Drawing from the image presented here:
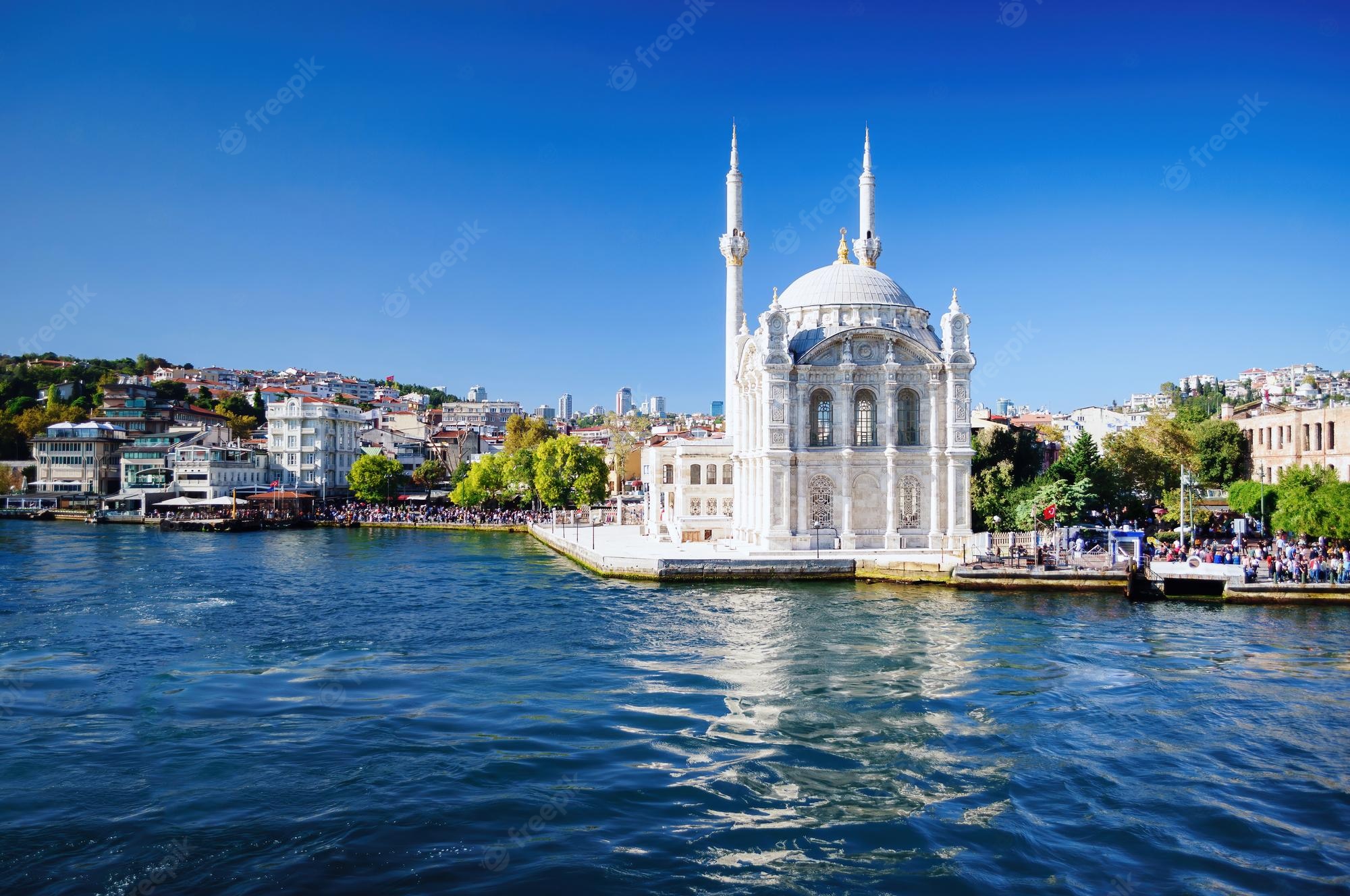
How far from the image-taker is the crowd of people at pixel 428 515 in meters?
64.2

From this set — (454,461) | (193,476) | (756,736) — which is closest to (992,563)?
(756,736)

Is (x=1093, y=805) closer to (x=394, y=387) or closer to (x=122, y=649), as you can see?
(x=122, y=649)

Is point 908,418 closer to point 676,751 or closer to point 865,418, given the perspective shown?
point 865,418

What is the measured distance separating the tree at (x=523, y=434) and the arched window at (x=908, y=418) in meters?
50.9

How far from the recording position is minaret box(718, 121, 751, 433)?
44031 millimetres

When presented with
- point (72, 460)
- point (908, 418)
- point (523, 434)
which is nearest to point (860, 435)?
point (908, 418)

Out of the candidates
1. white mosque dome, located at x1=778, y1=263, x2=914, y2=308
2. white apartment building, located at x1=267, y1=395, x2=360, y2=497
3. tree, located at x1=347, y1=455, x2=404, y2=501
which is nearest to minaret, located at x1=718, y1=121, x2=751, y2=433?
white mosque dome, located at x1=778, y1=263, x2=914, y2=308

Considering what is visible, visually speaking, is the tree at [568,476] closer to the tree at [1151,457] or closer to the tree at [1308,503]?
the tree at [1151,457]

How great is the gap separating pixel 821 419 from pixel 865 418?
5.45 ft

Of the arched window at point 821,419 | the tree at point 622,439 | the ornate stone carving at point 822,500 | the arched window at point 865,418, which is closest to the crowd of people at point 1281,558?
the arched window at point 865,418

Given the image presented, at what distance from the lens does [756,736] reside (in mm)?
14445

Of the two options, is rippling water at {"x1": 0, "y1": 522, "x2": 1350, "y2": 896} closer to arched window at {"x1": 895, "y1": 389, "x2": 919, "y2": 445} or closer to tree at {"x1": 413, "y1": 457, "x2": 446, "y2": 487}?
arched window at {"x1": 895, "y1": 389, "x2": 919, "y2": 445}

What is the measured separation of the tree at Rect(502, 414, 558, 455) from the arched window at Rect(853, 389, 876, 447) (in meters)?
50.4

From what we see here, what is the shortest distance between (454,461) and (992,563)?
219ft
